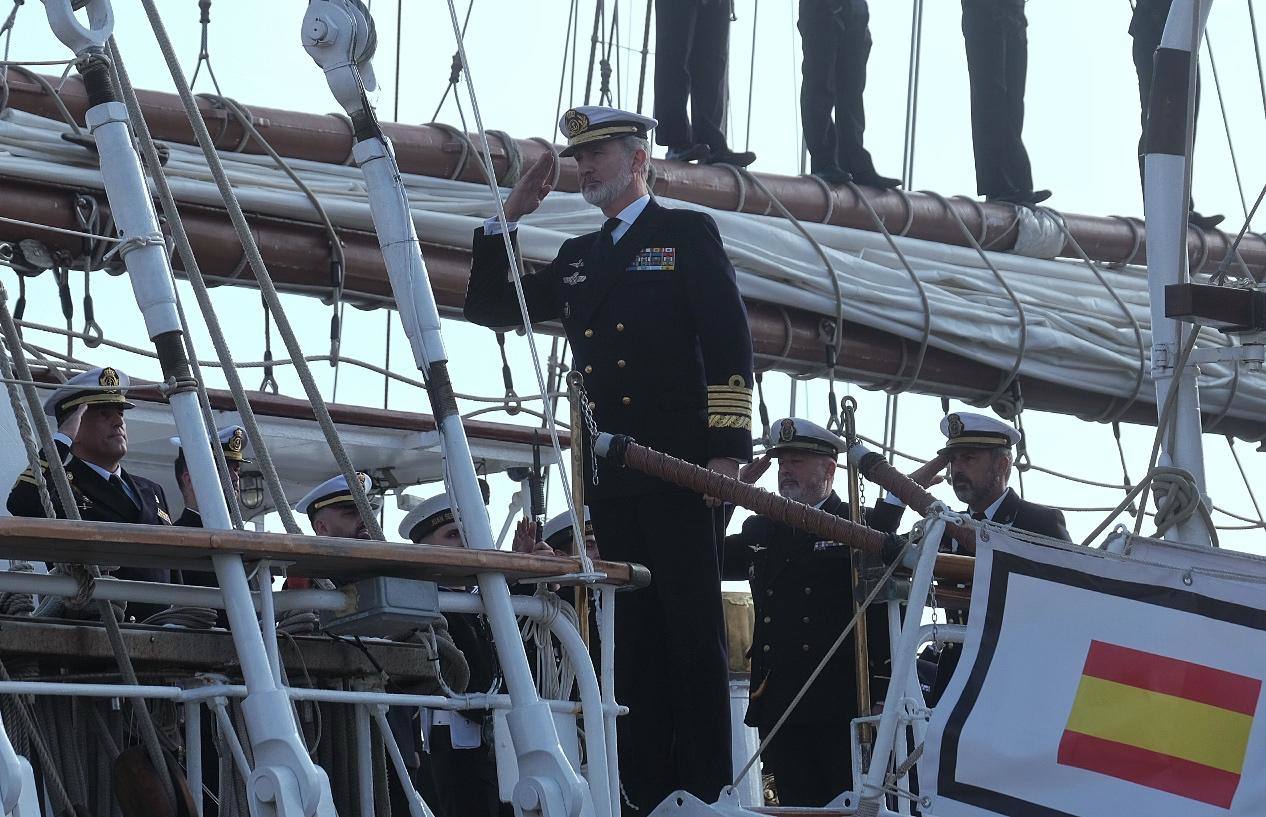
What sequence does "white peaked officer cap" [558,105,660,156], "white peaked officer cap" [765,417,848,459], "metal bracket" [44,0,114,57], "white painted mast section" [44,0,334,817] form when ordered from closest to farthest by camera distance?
"white painted mast section" [44,0,334,817], "metal bracket" [44,0,114,57], "white peaked officer cap" [558,105,660,156], "white peaked officer cap" [765,417,848,459]

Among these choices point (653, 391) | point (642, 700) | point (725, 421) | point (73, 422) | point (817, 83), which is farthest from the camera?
point (817, 83)

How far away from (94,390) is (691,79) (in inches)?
123

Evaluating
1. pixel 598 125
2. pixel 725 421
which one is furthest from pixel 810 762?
pixel 598 125

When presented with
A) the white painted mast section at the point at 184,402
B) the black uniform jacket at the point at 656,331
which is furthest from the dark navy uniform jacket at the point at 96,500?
the white painted mast section at the point at 184,402

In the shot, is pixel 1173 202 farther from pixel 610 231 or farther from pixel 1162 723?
pixel 1162 723

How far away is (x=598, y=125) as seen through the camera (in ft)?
15.2

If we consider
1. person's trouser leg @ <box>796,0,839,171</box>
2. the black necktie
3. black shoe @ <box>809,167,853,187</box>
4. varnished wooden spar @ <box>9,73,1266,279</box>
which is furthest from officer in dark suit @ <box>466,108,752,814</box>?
person's trouser leg @ <box>796,0,839,171</box>

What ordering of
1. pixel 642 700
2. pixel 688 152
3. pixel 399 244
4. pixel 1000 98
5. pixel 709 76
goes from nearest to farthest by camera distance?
pixel 399 244
pixel 642 700
pixel 688 152
pixel 709 76
pixel 1000 98

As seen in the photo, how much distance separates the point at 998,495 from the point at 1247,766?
236 centimetres

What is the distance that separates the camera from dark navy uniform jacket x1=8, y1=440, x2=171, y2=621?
452 cm

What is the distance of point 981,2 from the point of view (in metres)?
8.43

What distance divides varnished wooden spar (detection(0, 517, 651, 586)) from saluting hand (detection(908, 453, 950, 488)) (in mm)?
2721

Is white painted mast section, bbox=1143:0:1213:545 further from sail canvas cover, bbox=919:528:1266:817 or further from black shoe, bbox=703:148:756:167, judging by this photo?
black shoe, bbox=703:148:756:167

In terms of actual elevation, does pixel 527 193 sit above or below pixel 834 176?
below
